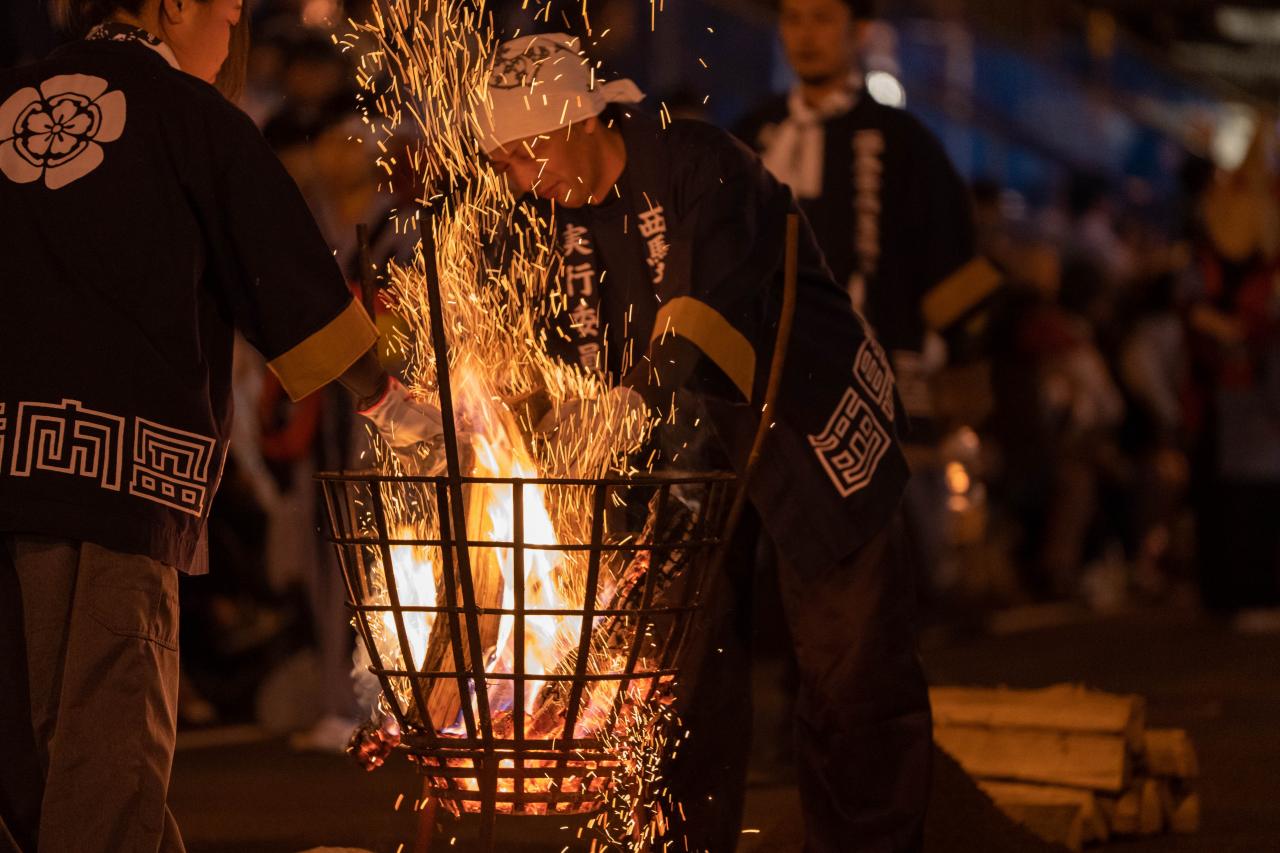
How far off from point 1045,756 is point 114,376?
2723 millimetres

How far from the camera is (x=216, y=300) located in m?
3.19

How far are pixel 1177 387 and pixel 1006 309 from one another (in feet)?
5.31

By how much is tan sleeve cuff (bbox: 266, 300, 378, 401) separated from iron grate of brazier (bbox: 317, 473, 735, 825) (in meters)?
0.15

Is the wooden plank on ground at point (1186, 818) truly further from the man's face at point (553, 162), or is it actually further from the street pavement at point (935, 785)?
the man's face at point (553, 162)

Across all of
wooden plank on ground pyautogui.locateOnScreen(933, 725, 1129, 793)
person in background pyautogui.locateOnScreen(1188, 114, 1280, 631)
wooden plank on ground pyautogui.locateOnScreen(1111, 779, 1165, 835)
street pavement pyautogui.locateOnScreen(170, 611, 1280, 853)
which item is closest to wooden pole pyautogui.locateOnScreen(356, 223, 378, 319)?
street pavement pyautogui.locateOnScreen(170, 611, 1280, 853)

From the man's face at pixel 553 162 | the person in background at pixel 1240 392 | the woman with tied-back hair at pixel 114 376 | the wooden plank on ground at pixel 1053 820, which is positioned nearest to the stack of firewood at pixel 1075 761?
the wooden plank on ground at pixel 1053 820

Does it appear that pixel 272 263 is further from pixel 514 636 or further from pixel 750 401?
pixel 750 401

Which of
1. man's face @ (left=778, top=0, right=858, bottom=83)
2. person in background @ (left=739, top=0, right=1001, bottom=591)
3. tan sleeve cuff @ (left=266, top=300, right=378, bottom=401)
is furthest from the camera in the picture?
person in background @ (left=739, top=0, right=1001, bottom=591)

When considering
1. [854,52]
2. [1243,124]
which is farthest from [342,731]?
[1243,124]

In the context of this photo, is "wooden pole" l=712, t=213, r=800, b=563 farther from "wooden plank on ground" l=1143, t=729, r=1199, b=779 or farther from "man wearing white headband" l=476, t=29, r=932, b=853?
"wooden plank on ground" l=1143, t=729, r=1199, b=779

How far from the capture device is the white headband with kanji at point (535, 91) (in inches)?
141

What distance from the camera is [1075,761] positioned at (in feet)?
16.0

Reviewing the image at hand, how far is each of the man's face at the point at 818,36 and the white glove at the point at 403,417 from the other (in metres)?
2.53

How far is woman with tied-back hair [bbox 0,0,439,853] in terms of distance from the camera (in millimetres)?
2973
